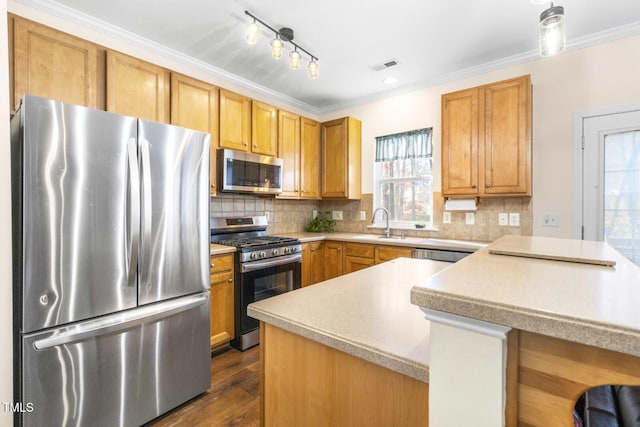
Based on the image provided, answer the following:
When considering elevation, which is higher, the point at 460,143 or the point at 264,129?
the point at 264,129

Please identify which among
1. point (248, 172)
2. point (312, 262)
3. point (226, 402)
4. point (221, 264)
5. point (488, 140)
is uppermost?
point (488, 140)

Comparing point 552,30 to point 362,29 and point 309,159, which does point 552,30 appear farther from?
point 309,159

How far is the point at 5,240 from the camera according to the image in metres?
1.23

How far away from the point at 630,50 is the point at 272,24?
9.24 ft

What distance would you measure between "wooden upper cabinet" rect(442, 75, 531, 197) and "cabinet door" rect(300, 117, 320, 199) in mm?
1598

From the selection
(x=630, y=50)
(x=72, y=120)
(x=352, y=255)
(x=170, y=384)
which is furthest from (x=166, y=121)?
(x=630, y=50)

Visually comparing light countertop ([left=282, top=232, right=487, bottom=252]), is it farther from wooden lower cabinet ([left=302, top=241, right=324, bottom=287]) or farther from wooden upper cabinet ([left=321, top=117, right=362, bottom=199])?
wooden upper cabinet ([left=321, top=117, right=362, bottom=199])

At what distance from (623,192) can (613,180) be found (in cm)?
11

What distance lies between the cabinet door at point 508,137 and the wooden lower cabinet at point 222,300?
245 cm

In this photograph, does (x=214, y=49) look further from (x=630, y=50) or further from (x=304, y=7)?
(x=630, y=50)

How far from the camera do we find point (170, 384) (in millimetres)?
1780

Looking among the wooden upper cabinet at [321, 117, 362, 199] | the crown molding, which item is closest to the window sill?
the wooden upper cabinet at [321, 117, 362, 199]

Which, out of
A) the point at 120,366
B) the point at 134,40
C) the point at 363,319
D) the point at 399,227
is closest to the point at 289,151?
the point at 399,227

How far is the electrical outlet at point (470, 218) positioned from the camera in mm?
3014
